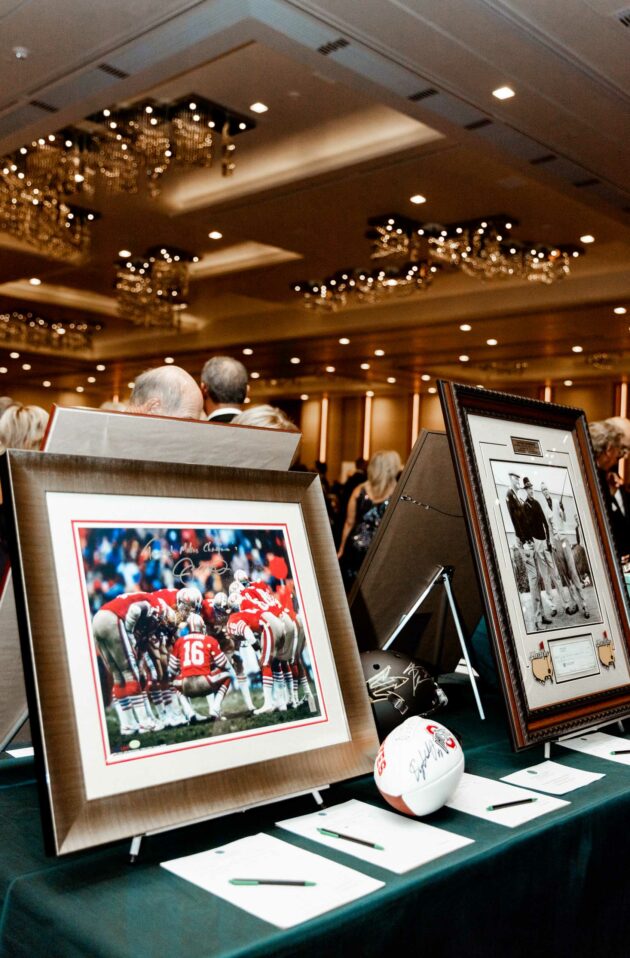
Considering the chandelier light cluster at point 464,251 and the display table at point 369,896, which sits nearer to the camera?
the display table at point 369,896

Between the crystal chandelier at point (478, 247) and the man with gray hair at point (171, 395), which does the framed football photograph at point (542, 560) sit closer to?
the man with gray hair at point (171, 395)

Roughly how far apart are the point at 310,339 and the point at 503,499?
11051 millimetres

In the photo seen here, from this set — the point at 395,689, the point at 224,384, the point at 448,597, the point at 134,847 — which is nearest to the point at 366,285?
the point at 224,384

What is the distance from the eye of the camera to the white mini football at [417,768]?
102 centimetres

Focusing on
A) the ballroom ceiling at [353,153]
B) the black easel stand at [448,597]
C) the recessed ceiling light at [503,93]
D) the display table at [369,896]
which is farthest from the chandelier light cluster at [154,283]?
the display table at [369,896]

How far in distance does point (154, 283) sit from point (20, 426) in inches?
276

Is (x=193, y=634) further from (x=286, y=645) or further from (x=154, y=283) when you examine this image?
(x=154, y=283)

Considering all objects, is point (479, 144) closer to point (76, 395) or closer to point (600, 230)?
point (600, 230)

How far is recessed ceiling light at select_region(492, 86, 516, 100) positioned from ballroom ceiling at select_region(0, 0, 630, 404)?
3 centimetres

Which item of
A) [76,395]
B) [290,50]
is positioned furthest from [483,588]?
[76,395]

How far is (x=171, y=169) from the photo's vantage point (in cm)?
736

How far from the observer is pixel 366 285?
29.8 feet

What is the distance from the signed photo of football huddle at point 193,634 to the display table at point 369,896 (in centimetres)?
14

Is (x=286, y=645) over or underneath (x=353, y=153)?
underneath
